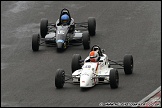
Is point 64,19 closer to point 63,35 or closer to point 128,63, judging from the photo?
point 63,35

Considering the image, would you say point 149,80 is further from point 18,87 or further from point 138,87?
point 18,87

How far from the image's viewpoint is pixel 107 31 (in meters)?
49.4

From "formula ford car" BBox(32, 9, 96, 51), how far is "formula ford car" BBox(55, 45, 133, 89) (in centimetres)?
541

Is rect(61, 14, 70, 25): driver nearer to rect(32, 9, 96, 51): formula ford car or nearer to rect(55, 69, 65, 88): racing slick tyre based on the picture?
rect(32, 9, 96, 51): formula ford car

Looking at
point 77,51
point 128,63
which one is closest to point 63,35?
point 77,51

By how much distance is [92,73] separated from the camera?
122 ft

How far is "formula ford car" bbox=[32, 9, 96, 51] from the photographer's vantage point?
44500 millimetres

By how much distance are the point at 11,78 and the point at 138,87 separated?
6.91 meters

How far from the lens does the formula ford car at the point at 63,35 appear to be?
44.5 m

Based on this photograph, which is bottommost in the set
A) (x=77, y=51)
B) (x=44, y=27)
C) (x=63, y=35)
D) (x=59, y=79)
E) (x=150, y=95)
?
(x=150, y=95)

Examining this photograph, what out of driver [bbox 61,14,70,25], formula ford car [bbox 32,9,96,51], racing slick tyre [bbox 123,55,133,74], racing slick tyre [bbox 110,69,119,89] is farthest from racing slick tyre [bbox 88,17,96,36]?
racing slick tyre [bbox 110,69,119,89]

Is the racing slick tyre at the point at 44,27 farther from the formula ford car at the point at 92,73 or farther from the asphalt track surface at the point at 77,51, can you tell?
the formula ford car at the point at 92,73

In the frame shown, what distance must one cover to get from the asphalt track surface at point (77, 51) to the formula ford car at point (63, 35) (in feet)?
1.62

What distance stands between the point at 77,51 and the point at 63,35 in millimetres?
1246
